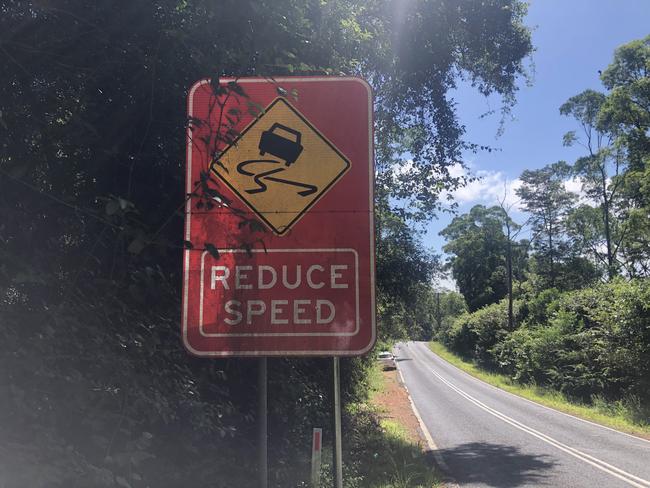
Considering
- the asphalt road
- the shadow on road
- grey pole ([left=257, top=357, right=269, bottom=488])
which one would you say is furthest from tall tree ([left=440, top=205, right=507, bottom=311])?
grey pole ([left=257, top=357, right=269, bottom=488])

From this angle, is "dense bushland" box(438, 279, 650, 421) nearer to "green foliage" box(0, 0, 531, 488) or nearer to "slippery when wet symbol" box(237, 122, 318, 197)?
"green foliage" box(0, 0, 531, 488)

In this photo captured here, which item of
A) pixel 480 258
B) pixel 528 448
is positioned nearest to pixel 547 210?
pixel 480 258

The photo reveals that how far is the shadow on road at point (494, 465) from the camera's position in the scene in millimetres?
9566

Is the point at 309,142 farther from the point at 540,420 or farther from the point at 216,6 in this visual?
the point at 540,420

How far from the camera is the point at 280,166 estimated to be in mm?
2113

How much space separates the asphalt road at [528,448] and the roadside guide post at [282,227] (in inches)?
332

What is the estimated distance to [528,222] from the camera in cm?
6034

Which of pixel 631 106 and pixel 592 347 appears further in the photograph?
pixel 631 106

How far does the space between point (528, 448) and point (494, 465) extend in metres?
2.48

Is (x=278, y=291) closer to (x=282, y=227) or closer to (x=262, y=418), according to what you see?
(x=282, y=227)

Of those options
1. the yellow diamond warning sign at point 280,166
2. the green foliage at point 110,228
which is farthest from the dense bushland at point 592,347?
the yellow diamond warning sign at point 280,166

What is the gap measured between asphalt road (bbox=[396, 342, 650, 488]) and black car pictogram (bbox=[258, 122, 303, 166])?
8.70m

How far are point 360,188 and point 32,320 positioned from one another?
2172mm

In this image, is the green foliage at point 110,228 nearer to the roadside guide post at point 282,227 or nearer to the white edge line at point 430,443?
the roadside guide post at point 282,227
